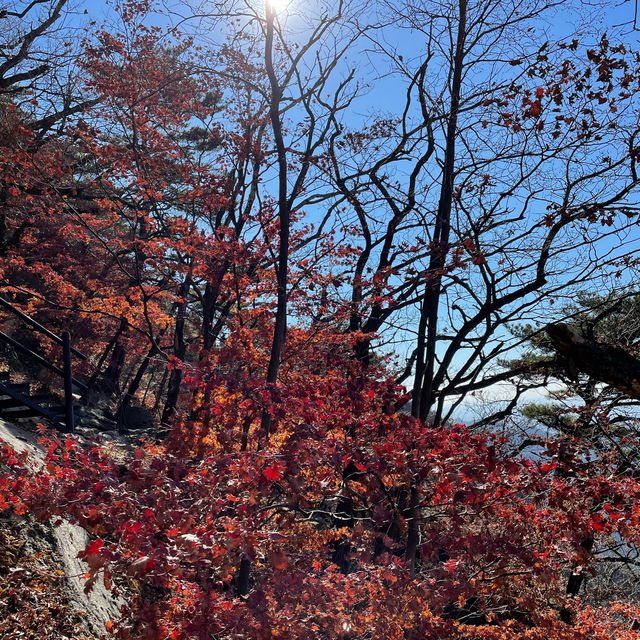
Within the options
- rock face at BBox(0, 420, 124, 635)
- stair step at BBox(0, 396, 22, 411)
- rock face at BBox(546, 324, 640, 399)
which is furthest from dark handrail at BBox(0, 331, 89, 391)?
rock face at BBox(546, 324, 640, 399)

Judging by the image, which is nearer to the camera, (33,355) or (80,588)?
(80,588)

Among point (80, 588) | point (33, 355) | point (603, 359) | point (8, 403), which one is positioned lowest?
point (80, 588)

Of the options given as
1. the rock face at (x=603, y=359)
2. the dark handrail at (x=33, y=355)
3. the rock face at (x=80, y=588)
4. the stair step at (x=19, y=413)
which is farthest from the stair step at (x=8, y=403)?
the rock face at (x=603, y=359)

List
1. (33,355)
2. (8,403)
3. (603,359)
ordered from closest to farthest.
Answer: (603,359) < (33,355) < (8,403)

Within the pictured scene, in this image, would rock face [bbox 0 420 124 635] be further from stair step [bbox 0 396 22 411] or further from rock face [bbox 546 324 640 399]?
rock face [bbox 546 324 640 399]

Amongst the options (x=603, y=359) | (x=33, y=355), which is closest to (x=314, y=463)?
(x=603, y=359)

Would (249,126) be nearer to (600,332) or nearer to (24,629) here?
(600,332)

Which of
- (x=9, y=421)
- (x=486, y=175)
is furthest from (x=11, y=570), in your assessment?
(x=486, y=175)

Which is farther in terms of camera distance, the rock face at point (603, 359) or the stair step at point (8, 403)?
the stair step at point (8, 403)

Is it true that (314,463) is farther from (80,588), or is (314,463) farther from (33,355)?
(33,355)

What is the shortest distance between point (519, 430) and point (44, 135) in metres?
19.3

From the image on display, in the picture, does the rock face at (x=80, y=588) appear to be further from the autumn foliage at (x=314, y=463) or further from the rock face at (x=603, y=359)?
the rock face at (x=603, y=359)

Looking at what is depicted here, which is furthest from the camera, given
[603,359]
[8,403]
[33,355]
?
[8,403]

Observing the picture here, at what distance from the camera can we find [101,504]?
4.10m
